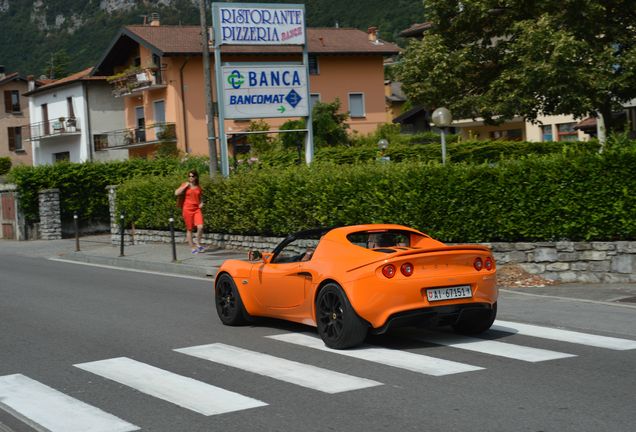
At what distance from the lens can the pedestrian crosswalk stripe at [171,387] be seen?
6.77 meters

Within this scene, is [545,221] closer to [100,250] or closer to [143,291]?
[143,291]

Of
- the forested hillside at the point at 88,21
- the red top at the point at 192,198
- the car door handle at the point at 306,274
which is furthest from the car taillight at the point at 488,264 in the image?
the forested hillside at the point at 88,21

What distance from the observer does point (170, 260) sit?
1959 cm

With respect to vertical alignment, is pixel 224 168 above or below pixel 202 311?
above

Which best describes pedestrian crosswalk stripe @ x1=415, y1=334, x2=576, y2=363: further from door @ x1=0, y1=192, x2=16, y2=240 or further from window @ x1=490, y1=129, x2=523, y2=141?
window @ x1=490, y1=129, x2=523, y2=141

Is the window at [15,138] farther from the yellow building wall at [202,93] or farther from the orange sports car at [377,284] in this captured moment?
the orange sports car at [377,284]

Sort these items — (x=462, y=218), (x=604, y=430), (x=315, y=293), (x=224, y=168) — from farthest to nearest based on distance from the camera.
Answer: (x=224, y=168), (x=462, y=218), (x=315, y=293), (x=604, y=430)

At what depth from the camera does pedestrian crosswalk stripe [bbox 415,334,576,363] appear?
8.40 m

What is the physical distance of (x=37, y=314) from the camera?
12422 millimetres

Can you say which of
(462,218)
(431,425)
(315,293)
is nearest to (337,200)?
(462,218)

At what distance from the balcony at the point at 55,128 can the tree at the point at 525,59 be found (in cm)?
3905

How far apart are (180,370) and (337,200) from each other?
975cm

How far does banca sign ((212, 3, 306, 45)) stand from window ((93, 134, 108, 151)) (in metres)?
38.9

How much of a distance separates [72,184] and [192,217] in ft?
49.8
